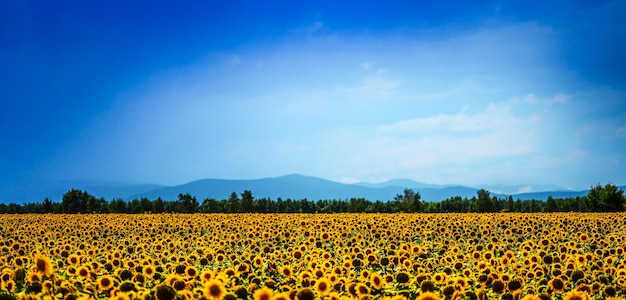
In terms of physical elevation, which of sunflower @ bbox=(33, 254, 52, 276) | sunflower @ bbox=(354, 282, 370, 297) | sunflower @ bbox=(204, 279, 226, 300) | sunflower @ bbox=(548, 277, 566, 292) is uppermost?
sunflower @ bbox=(33, 254, 52, 276)

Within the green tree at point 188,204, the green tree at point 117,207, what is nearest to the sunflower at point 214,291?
the green tree at point 188,204

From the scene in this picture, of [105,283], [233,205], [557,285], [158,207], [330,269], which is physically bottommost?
[557,285]

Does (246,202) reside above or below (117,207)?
above

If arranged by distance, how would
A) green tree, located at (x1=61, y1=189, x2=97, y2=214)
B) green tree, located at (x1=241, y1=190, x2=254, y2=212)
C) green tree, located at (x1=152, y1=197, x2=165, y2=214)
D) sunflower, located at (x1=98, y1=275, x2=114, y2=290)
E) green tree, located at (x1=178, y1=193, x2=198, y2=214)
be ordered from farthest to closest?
green tree, located at (x1=241, y1=190, x2=254, y2=212)
green tree, located at (x1=152, y1=197, x2=165, y2=214)
green tree, located at (x1=61, y1=189, x2=97, y2=214)
green tree, located at (x1=178, y1=193, x2=198, y2=214)
sunflower, located at (x1=98, y1=275, x2=114, y2=290)

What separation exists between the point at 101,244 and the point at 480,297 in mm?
14089

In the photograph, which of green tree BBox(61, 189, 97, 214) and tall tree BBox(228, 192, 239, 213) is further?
tall tree BBox(228, 192, 239, 213)

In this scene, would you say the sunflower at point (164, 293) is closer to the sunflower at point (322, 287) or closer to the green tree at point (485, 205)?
the sunflower at point (322, 287)

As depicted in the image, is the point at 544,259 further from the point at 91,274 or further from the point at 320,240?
the point at 91,274

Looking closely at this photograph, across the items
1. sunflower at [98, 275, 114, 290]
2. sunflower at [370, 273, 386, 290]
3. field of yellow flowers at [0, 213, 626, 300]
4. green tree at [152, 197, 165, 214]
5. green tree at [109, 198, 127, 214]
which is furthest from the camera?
green tree at [152, 197, 165, 214]

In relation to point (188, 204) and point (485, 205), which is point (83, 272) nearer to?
point (188, 204)

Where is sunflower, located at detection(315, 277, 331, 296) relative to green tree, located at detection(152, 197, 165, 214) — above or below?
below

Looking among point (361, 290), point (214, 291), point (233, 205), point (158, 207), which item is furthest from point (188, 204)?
point (214, 291)

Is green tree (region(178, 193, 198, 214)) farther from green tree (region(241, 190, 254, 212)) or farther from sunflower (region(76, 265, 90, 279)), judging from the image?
sunflower (region(76, 265, 90, 279))

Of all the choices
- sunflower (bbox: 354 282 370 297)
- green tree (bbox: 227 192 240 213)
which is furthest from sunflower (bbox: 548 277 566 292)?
green tree (bbox: 227 192 240 213)
